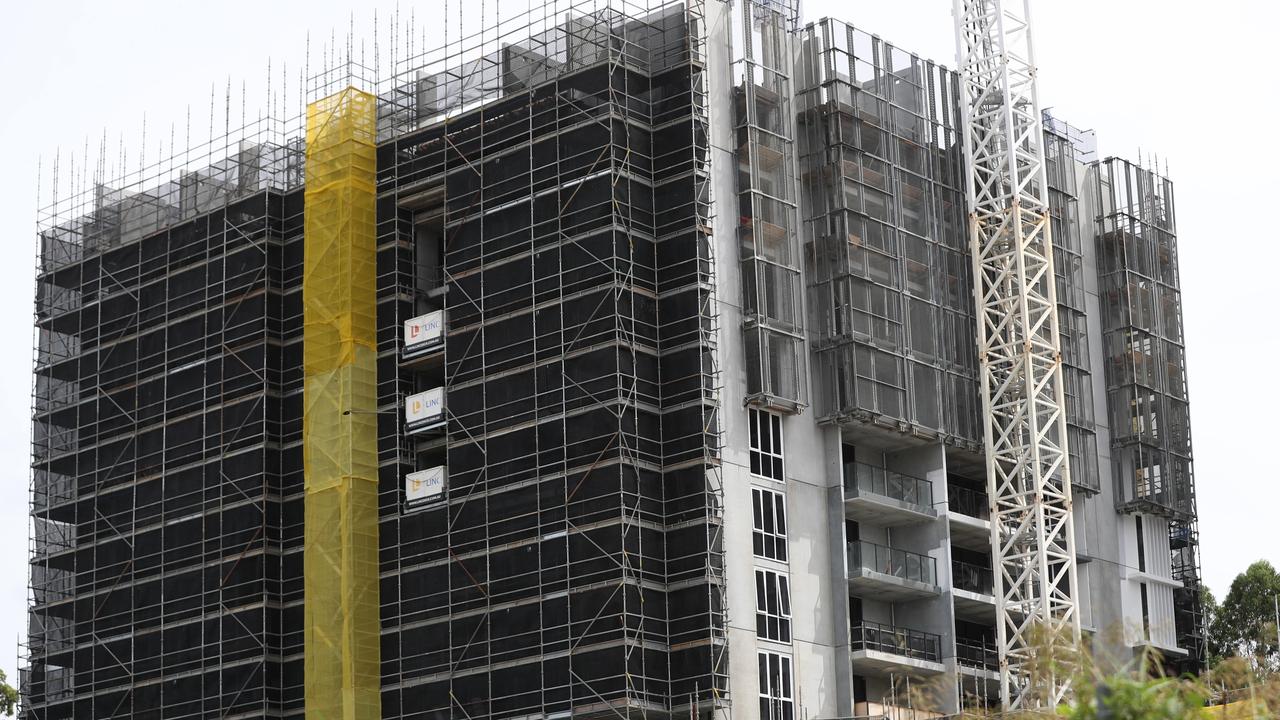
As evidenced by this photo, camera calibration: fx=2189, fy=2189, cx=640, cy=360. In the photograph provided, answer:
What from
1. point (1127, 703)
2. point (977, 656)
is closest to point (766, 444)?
point (977, 656)

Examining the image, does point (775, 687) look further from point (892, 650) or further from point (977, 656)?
point (977, 656)

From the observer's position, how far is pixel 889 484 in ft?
225

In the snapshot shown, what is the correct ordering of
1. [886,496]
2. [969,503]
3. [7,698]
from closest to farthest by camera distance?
[886,496] < [969,503] < [7,698]

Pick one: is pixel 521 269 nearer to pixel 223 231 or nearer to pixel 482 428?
pixel 482 428

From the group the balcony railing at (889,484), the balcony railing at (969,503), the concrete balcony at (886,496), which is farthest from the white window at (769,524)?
the balcony railing at (969,503)

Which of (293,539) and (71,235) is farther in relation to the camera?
(71,235)

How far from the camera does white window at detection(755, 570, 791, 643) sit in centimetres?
6238

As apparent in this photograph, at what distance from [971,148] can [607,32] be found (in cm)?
1350

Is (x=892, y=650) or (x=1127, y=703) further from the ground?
(x=892, y=650)

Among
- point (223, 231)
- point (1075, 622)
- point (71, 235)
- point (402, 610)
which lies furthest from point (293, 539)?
point (1075, 622)

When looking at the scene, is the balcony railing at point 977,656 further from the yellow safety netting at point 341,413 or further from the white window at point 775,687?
the yellow safety netting at point 341,413

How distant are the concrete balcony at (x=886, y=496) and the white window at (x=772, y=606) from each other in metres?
4.04

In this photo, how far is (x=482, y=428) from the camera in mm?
64812

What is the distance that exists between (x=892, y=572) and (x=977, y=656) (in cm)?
511
